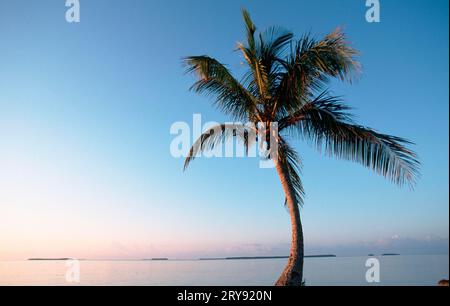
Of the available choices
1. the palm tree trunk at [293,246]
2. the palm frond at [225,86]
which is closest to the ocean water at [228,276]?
the palm tree trunk at [293,246]

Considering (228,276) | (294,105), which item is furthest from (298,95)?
(228,276)

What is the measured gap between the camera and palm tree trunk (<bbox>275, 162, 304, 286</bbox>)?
25.9 feet

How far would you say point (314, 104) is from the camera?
351 inches

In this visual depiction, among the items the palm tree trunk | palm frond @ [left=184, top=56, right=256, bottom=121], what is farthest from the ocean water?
palm frond @ [left=184, top=56, right=256, bottom=121]

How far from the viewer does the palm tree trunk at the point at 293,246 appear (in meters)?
7.90

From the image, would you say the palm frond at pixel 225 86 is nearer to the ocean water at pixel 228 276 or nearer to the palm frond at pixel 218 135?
the palm frond at pixel 218 135

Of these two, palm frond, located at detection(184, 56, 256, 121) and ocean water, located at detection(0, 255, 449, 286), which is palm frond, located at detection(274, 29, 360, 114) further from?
ocean water, located at detection(0, 255, 449, 286)

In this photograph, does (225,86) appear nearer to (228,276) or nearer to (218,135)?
(218,135)
